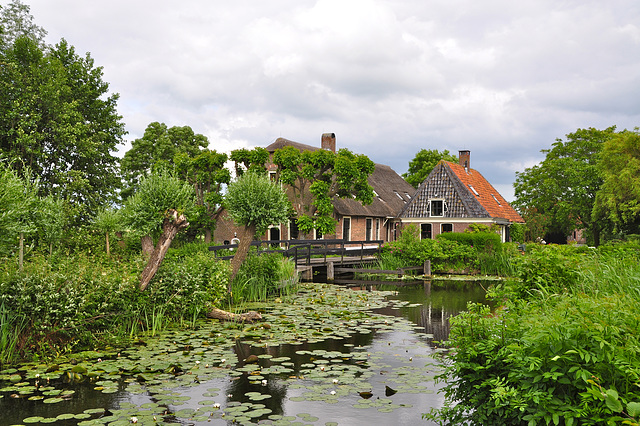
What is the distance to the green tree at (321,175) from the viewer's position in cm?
2988

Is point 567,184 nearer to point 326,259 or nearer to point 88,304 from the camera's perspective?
point 326,259

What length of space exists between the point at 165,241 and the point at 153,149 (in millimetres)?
34367

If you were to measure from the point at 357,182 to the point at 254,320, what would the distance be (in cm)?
1963

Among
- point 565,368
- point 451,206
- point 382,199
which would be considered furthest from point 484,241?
point 565,368

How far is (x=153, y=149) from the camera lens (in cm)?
4256

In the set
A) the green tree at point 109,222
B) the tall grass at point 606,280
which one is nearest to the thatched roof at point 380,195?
the green tree at point 109,222

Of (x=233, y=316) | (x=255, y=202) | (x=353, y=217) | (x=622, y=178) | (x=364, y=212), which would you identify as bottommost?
(x=233, y=316)

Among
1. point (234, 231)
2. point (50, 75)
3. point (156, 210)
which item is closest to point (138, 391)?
point (156, 210)

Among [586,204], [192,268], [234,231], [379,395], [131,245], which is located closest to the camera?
[379,395]

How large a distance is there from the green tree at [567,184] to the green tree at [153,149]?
31.7 metres

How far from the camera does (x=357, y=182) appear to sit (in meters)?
30.8

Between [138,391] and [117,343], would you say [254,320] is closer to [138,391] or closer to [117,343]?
[117,343]

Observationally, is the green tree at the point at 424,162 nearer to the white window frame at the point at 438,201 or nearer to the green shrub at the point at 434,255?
the white window frame at the point at 438,201

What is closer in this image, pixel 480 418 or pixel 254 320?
pixel 480 418
